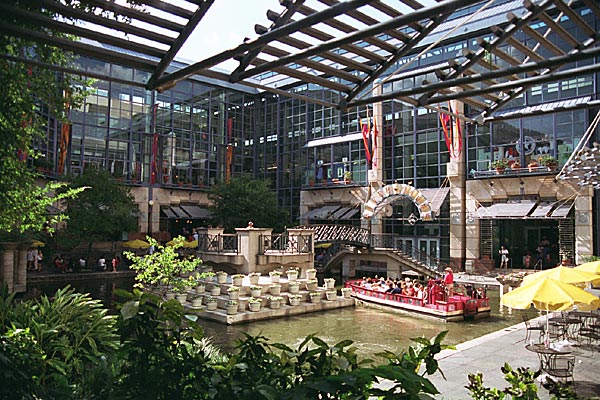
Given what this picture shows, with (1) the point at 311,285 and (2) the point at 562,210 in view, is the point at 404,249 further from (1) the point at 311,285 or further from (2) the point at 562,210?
(1) the point at 311,285

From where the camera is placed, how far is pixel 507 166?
109 ft

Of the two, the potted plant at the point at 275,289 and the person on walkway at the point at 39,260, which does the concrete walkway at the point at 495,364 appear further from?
the person on walkway at the point at 39,260

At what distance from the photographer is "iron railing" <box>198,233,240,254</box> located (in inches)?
1076

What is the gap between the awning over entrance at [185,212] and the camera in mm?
45906

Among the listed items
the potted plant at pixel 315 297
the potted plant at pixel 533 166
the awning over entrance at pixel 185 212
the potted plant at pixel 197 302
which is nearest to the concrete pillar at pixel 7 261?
the potted plant at pixel 197 302

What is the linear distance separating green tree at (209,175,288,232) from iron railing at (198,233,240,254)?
10.2 m

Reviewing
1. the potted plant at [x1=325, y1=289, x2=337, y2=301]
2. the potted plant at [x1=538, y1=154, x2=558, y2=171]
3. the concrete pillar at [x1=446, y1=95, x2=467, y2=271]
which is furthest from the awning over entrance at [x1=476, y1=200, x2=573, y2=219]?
the potted plant at [x1=325, y1=289, x2=337, y2=301]

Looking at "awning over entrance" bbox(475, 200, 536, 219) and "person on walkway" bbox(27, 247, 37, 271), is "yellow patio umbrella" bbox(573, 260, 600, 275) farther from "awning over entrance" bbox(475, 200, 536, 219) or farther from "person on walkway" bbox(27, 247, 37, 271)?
"person on walkway" bbox(27, 247, 37, 271)

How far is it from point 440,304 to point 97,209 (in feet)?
81.1

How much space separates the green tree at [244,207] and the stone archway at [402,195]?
28.1ft

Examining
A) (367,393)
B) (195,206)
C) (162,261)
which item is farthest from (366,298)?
(195,206)

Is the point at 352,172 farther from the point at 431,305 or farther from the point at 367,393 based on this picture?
the point at 367,393

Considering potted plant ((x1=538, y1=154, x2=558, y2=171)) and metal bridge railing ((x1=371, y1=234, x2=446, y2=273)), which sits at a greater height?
potted plant ((x1=538, y1=154, x2=558, y2=171))

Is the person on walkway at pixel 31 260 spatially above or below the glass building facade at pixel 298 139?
below
